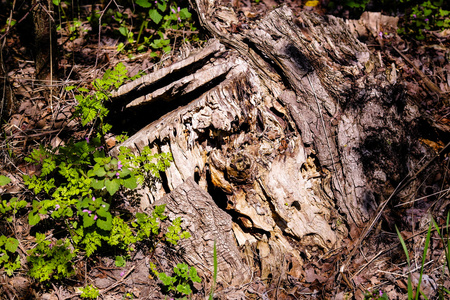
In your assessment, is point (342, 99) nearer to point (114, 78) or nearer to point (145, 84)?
point (145, 84)

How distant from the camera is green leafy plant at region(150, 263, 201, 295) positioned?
231cm

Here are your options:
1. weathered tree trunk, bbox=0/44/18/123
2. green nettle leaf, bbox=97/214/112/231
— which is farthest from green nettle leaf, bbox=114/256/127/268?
weathered tree trunk, bbox=0/44/18/123

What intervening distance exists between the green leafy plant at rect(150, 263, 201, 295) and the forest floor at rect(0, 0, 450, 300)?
4.5 inches

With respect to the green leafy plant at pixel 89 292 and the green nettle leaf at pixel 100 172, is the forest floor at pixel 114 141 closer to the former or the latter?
the green leafy plant at pixel 89 292

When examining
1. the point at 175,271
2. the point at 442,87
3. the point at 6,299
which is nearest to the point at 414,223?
the point at 442,87

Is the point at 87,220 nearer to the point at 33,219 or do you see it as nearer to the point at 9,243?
the point at 33,219

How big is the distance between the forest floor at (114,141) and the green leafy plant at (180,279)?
11cm

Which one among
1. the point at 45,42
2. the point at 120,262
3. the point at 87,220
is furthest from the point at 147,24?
the point at 120,262

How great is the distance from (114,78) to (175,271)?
1.50 meters

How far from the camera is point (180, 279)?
237 cm

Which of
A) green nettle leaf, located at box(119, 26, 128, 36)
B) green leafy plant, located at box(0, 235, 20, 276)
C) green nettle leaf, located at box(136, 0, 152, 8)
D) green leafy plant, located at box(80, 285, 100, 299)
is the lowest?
green leafy plant, located at box(80, 285, 100, 299)

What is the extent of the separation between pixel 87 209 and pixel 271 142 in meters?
1.41

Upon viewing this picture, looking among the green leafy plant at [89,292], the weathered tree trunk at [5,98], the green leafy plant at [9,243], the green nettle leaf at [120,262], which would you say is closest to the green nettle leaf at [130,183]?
the green nettle leaf at [120,262]

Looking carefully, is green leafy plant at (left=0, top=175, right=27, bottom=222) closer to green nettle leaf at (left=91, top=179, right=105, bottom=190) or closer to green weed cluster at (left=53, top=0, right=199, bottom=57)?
green nettle leaf at (left=91, top=179, right=105, bottom=190)
